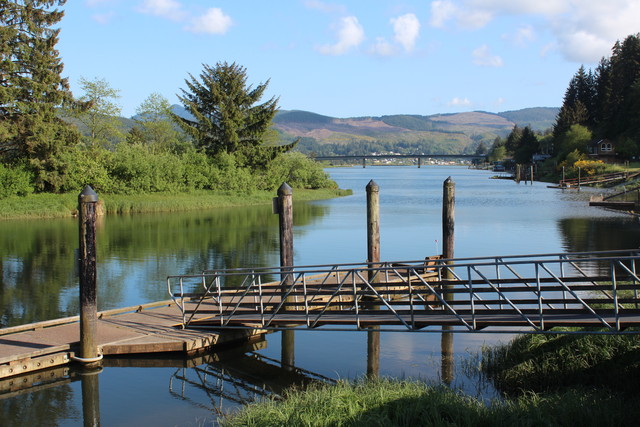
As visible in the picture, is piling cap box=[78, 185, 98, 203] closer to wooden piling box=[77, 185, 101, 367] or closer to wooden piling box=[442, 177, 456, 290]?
wooden piling box=[77, 185, 101, 367]

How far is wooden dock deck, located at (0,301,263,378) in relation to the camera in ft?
43.4

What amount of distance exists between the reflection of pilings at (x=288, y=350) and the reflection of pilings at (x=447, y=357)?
322cm

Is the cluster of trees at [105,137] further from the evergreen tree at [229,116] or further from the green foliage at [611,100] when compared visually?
the green foliage at [611,100]

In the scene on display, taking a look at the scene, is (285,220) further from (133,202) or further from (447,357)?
(133,202)

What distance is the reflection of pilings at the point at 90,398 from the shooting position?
11688 millimetres

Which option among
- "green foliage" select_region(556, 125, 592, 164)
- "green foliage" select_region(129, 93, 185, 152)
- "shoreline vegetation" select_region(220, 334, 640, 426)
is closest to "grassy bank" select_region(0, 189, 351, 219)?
"green foliage" select_region(129, 93, 185, 152)

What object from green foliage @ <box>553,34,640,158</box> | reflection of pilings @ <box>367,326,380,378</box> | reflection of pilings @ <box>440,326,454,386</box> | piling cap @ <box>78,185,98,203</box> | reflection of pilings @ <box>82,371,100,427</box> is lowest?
reflection of pilings @ <box>82,371,100,427</box>

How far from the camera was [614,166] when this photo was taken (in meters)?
90.7

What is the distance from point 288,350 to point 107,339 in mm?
4005

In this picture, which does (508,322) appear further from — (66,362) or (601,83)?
(601,83)

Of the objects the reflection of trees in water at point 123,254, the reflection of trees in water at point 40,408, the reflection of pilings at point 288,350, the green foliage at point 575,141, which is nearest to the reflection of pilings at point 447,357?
the reflection of pilings at point 288,350

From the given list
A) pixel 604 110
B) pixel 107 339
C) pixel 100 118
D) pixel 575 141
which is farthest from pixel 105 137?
pixel 604 110

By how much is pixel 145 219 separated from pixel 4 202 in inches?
440

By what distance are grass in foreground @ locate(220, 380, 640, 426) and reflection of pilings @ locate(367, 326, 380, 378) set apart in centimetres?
294
